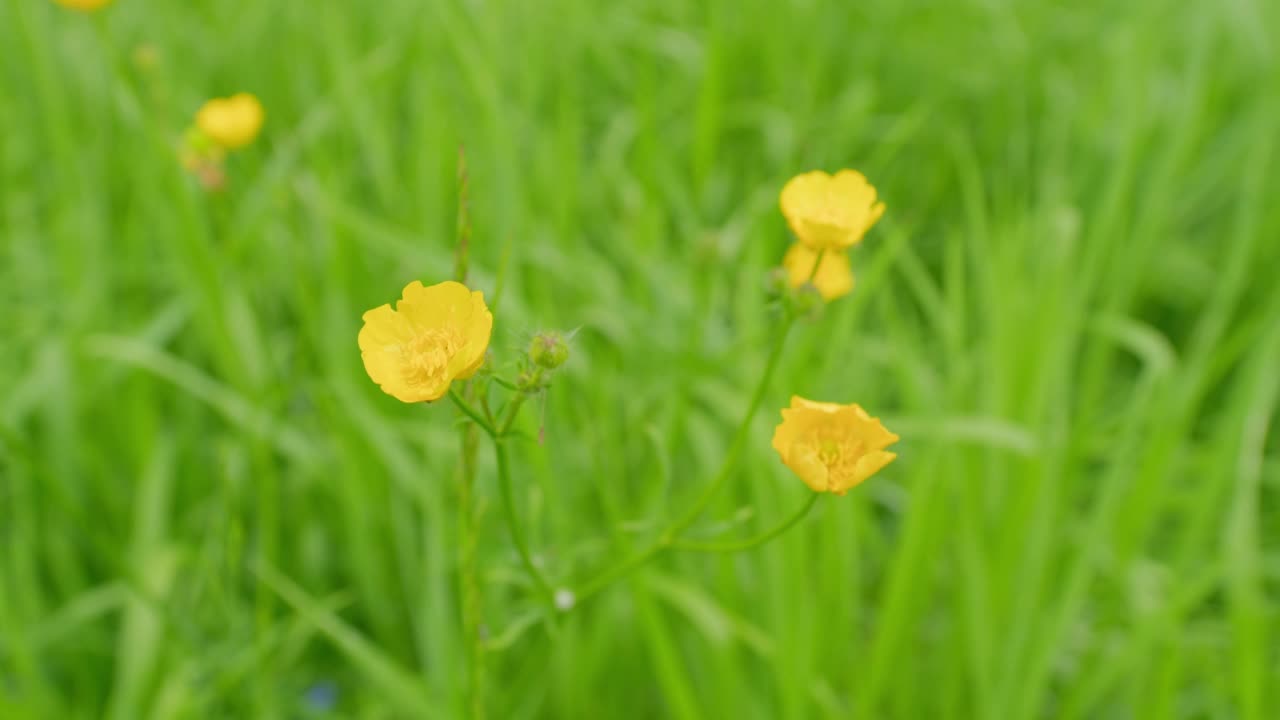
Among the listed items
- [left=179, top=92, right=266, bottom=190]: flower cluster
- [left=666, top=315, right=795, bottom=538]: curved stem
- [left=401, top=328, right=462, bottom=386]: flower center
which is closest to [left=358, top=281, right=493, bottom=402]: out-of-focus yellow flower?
[left=401, top=328, right=462, bottom=386]: flower center

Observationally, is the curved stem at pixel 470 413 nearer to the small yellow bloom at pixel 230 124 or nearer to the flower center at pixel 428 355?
the flower center at pixel 428 355

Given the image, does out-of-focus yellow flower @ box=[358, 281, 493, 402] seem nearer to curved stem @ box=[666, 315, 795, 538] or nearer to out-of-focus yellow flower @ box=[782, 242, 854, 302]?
curved stem @ box=[666, 315, 795, 538]

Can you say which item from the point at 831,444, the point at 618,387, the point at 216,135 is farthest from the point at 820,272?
the point at 216,135

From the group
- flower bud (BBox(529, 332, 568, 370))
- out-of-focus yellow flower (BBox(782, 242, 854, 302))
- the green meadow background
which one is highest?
out-of-focus yellow flower (BBox(782, 242, 854, 302))

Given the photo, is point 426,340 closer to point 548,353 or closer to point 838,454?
point 548,353

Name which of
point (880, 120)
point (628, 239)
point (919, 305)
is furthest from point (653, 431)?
point (880, 120)

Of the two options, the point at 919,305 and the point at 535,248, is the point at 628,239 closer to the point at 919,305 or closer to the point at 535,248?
the point at 535,248
